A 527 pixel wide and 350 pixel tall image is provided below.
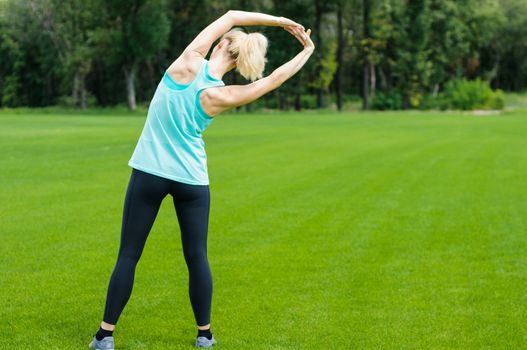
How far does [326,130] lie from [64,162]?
18880 millimetres

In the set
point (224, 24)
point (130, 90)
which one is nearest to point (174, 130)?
point (224, 24)

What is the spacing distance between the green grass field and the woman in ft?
3.06

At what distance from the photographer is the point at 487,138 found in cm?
3133

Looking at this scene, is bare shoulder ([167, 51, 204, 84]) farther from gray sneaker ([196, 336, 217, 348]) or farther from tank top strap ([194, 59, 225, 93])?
gray sneaker ([196, 336, 217, 348])

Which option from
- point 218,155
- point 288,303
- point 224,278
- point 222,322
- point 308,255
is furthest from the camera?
point 218,155

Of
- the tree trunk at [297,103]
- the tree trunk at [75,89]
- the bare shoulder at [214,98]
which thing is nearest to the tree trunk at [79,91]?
the tree trunk at [75,89]

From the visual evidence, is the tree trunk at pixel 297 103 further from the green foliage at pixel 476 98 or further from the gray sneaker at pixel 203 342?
the gray sneaker at pixel 203 342

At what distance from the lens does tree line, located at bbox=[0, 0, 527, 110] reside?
67.4 metres

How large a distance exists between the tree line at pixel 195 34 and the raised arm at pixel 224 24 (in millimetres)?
59322

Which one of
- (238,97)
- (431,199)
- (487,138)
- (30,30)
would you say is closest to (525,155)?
(487,138)

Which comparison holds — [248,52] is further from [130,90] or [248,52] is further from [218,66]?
[130,90]

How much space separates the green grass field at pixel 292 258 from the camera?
6.31 m

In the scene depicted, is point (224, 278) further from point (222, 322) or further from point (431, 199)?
point (431, 199)

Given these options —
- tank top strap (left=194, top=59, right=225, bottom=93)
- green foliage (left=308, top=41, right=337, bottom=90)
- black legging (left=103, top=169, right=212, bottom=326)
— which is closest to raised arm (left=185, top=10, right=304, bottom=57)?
tank top strap (left=194, top=59, right=225, bottom=93)
